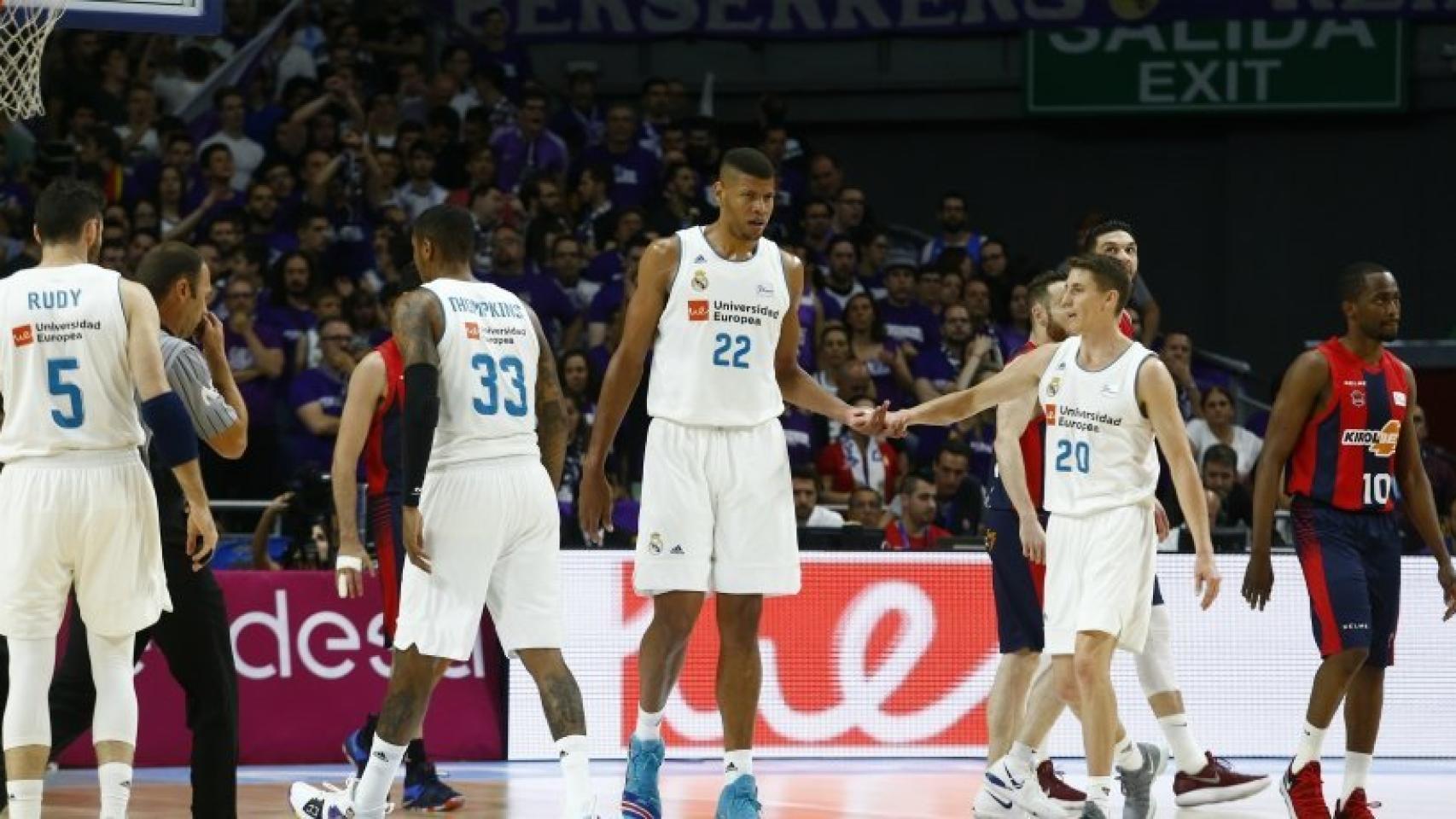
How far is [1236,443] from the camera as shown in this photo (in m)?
17.1

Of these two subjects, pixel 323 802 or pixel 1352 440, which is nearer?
pixel 323 802

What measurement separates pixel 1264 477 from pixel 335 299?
25.6ft

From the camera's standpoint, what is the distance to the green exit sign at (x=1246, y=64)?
21.0 meters

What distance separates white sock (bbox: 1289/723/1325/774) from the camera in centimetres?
1010

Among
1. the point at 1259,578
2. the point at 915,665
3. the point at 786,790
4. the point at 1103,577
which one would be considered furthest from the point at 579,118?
the point at 1103,577

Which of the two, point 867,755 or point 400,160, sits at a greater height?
point 400,160

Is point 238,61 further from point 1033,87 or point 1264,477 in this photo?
point 1264,477

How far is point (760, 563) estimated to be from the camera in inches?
361

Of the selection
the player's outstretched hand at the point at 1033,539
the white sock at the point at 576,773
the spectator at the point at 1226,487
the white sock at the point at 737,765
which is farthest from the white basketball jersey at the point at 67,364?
the spectator at the point at 1226,487

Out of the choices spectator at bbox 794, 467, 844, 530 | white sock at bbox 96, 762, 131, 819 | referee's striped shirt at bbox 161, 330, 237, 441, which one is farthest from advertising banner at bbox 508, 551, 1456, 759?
white sock at bbox 96, 762, 131, 819

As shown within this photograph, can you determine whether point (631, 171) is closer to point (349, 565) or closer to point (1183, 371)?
point (1183, 371)

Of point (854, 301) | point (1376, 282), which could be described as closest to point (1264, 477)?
point (1376, 282)

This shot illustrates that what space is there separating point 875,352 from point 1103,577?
328 inches

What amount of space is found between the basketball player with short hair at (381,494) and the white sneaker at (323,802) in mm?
492
